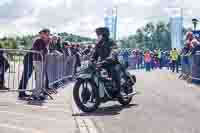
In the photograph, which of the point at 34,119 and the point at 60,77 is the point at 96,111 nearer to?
the point at 34,119

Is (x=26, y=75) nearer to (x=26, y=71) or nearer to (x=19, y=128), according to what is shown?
(x=26, y=71)

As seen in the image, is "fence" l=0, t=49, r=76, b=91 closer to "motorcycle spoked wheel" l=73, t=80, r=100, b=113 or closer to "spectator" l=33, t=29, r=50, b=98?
"spectator" l=33, t=29, r=50, b=98

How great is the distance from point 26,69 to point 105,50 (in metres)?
2.38

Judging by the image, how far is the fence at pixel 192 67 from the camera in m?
18.8

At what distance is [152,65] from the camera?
1725 inches

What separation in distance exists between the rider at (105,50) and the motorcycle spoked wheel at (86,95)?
728mm

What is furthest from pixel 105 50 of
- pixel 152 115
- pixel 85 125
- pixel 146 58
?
pixel 146 58

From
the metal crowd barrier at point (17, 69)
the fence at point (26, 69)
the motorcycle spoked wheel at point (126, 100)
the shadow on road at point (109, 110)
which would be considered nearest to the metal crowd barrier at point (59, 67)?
the fence at point (26, 69)

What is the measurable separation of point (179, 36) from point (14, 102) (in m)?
30.2

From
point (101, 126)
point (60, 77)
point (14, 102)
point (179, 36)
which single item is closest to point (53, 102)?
point (14, 102)

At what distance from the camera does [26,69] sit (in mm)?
13758

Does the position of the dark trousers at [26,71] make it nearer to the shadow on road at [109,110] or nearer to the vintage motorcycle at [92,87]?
the vintage motorcycle at [92,87]

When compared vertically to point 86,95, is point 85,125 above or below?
below

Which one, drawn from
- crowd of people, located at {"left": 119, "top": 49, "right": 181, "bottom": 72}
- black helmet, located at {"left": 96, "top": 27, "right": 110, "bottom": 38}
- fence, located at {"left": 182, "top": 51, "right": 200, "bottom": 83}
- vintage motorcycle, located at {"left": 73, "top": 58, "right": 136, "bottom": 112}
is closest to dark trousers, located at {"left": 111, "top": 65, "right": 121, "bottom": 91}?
vintage motorcycle, located at {"left": 73, "top": 58, "right": 136, "bottom": 112}
